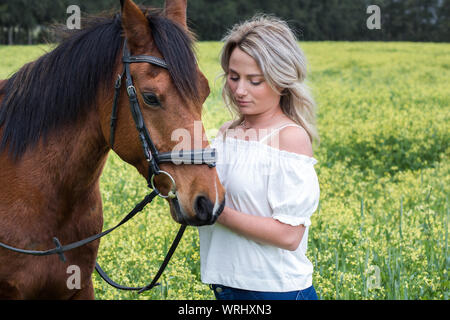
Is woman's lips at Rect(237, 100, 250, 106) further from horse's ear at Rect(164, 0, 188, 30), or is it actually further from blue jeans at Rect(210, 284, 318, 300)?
blue jeans at Rect(210, 284, 318, 300)

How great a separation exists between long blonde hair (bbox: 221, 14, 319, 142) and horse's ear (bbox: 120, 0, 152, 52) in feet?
1.38

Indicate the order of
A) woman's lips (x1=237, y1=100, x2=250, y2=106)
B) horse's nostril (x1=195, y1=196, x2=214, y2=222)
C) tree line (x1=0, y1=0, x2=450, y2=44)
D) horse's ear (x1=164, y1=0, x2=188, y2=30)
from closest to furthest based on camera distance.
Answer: horse's nostril (x1=195, y1=196, x2=214, y2=222), woman's lips (x1=237, y1=100, x2=250, y2=106), horse's ear (x1=164, y1=0, x2=188, y2=30), tree line (x1=0, y1=0, x2=450, y2=44)

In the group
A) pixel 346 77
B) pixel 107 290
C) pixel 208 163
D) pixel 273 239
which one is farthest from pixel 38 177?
pixel 346 77

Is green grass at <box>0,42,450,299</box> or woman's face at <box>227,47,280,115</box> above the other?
woman's face at <box>227,47,280,115</box>

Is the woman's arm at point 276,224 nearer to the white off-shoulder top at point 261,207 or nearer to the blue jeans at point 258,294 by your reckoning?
the white off-shoulder top at point 261,207

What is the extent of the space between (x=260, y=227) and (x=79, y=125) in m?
1.04

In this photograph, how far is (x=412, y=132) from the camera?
32.6 feet

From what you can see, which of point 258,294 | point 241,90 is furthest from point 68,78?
point 258,294

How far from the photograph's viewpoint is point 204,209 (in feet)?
6.60

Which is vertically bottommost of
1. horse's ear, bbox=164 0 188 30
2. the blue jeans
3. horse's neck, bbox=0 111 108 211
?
the blue jeans

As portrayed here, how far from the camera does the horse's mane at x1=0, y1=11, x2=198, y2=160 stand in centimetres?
226

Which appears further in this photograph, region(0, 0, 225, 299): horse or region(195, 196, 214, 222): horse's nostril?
region(0, 0, 225, 299): horse

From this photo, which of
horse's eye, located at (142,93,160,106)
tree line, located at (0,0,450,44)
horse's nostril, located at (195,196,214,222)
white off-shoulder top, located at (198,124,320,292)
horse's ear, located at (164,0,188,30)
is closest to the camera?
horse's nostril, located at (195,196,214,222)

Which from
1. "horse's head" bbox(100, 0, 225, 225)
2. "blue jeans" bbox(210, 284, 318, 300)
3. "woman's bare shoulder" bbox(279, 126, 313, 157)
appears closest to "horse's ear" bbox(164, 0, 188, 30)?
"horse's head" bbox(100, 0, 225, 225)
